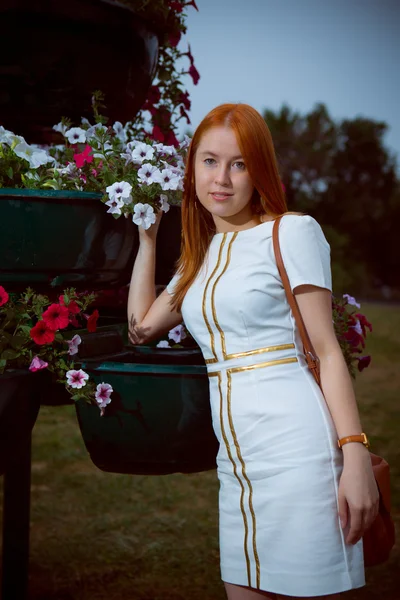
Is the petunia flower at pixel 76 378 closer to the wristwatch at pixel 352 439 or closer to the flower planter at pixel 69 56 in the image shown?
the wristwatch at pixel 352 439

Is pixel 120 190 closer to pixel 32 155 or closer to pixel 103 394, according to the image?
pixel 32 155

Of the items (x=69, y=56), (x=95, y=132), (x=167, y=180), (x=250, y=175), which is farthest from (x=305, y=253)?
(x=69, y=56)

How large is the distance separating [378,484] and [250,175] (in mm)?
858

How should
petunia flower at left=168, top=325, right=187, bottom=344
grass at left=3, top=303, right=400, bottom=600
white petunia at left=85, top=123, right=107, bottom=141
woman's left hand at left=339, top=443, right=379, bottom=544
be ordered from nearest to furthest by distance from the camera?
woman's left hand at left=339, top=443, right=379, bottom=544, white petunia at left=85, top=123, right=107, bottom=141, petunia flower at left=168, top=325, right=187, bottom=344, grass at left=3, top=303, right=400, bottom=600

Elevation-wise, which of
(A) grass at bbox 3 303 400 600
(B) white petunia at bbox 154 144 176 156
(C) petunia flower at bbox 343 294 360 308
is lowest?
(A) grass at bbox 3 303 400 600

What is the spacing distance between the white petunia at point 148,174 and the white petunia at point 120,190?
4 centimetres

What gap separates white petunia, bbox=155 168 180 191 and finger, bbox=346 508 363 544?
996mm

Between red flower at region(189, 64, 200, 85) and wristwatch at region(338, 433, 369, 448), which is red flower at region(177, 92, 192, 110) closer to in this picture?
red flower at region(189, 64, 200, 85)

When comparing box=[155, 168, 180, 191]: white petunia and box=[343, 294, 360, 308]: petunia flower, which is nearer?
box=[155, 168, 180, 191]: white petunia

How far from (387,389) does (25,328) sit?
7.42 m

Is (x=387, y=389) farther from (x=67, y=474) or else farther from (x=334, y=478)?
(x=334, y=478)

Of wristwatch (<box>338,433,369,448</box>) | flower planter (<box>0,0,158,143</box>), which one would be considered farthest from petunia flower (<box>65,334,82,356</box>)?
flower planter (<box>0,0,158,143</box>)

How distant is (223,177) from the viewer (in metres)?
2.04

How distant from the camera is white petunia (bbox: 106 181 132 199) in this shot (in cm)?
218
